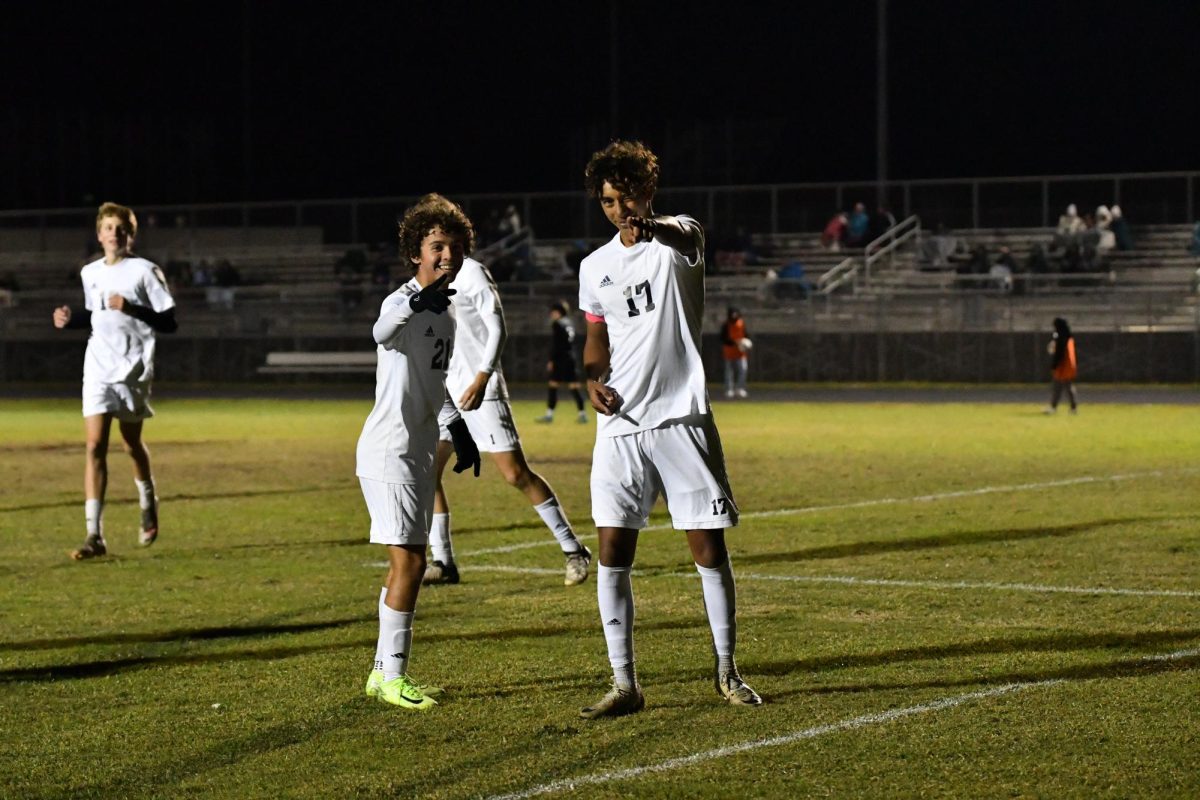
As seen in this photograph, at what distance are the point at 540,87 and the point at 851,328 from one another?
21838 millimetres

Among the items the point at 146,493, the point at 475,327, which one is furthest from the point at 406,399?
the point at 146,493

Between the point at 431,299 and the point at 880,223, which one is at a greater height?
the point at 880,223

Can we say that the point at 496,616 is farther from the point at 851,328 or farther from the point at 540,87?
the point at 540,87

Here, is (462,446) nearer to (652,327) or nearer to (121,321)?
(652,327)

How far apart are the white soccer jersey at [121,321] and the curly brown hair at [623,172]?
5931 mm

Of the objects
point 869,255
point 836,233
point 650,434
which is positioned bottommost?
point 650,434

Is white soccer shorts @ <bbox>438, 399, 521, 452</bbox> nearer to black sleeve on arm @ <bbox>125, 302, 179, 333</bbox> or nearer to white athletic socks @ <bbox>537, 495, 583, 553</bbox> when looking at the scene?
white athletic socks @ <bbox>537, 495, 583, 553</bbox>

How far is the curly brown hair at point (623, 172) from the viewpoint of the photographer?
21.2 feet

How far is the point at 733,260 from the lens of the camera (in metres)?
42.5

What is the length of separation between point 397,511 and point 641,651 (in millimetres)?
1626

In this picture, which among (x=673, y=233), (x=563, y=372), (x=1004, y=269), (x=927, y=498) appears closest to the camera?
(x=673, y=233)

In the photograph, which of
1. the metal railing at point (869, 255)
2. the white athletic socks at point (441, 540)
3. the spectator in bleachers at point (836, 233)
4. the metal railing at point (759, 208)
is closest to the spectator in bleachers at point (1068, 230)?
the metal railing at point (759, 208)

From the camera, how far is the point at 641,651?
315 inches

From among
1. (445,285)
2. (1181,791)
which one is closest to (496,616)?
(445,285)
